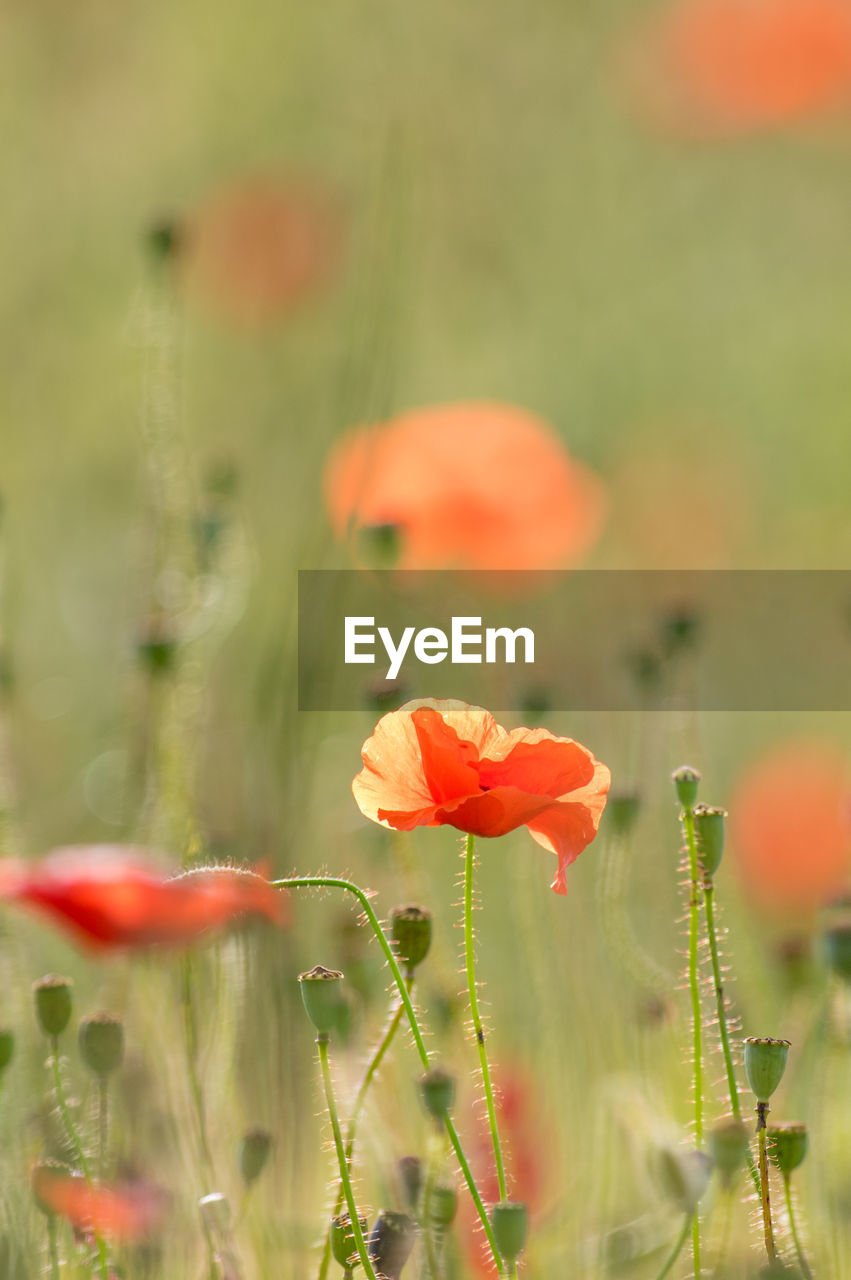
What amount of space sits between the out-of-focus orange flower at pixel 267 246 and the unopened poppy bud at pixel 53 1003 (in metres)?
1.34

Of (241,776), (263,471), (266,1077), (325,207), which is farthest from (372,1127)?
(325,207)

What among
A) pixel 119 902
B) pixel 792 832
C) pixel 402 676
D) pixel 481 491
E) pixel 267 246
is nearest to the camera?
pixel 119 902

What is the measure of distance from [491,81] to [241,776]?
1.36 meters

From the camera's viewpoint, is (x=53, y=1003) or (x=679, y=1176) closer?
(x=679, y=1176)

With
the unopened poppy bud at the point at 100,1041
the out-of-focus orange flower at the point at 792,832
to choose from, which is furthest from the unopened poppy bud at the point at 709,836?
the out-of-focus orange flower at the point at 792,832

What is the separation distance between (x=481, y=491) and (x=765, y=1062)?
725mm

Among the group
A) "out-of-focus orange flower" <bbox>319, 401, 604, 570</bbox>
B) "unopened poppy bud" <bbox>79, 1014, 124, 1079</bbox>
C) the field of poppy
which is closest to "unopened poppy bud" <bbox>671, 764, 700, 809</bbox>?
the field of poppy

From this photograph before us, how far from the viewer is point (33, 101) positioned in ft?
6.64

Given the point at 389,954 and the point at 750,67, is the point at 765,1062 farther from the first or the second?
the point at 750,67

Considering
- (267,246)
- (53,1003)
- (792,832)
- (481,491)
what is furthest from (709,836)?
(267,246)

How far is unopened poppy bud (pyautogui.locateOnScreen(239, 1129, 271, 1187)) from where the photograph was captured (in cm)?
53

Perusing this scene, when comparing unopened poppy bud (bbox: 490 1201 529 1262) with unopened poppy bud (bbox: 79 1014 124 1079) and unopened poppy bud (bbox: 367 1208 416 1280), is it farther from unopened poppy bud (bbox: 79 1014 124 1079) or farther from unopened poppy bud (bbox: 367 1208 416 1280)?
unopened poppy bud (bbox: 79 1014 124 1079)

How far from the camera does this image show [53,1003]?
1.80 ft

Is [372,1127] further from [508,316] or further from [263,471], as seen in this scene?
[508,316]
